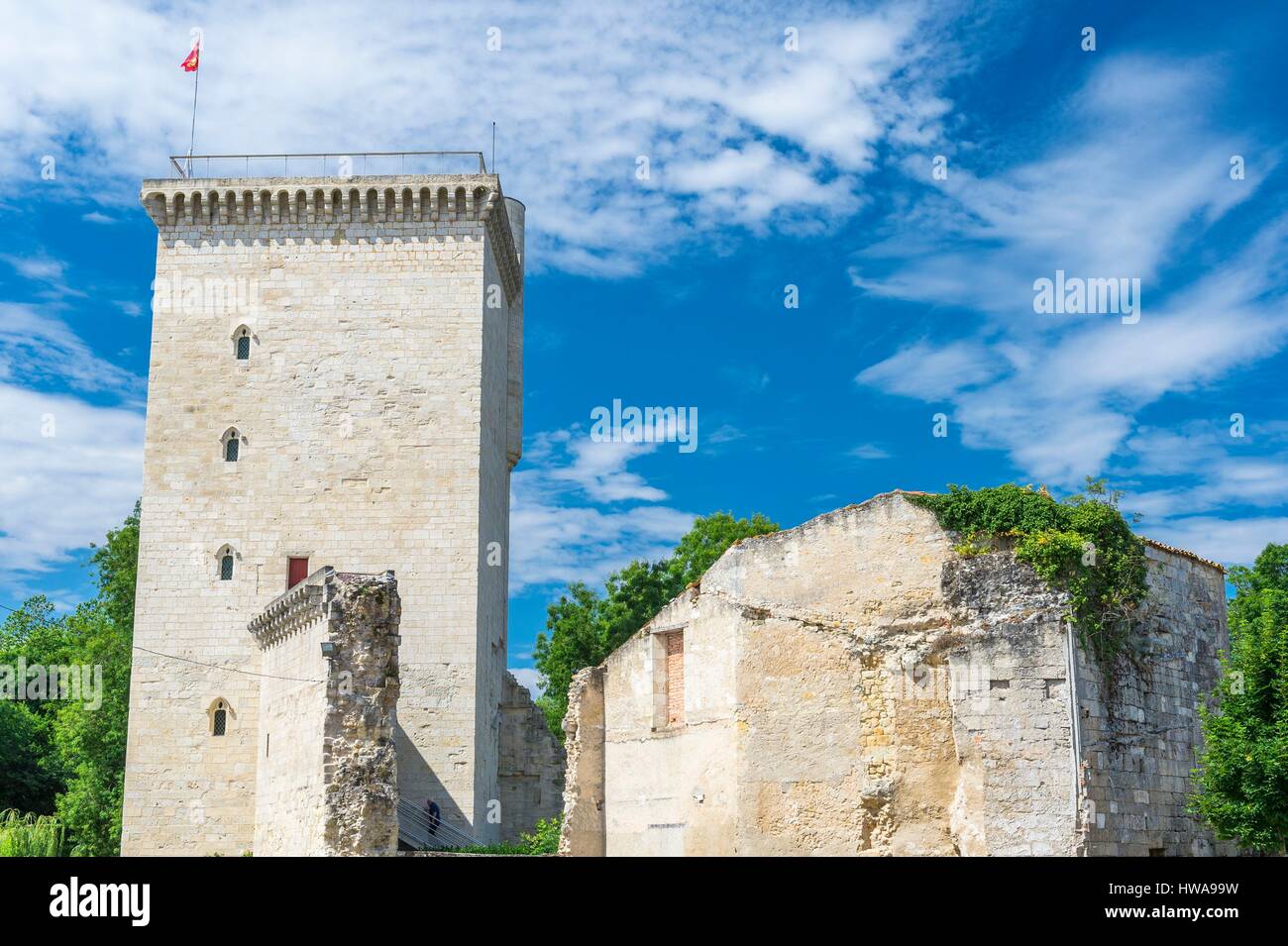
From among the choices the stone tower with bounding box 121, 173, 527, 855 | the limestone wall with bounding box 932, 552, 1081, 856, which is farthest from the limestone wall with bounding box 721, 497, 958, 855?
the stone tower with bounding box 121, 173, 527, 855

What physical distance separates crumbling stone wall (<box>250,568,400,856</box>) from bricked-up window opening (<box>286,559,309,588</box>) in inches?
187

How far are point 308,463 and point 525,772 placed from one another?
30.3 ft

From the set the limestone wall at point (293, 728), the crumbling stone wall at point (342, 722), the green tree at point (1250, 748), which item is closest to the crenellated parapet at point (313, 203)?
the limestone wall at point (293, 728)

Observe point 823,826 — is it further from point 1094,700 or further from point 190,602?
point 190,602

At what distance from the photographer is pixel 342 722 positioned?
2198 cm

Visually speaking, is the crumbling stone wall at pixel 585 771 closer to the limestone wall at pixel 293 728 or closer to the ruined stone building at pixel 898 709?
the ruined stone building at pixel 898 709

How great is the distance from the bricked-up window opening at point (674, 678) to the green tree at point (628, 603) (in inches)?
739

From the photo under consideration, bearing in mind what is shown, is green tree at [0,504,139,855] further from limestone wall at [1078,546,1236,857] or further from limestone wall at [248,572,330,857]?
limestone wall at [1078,546,1236,857]

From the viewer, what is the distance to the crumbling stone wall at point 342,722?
2162 centimetres

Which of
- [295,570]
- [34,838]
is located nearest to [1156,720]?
[295,570]

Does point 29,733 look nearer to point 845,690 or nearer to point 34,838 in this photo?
point 34,838

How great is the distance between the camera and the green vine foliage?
16.5 m
